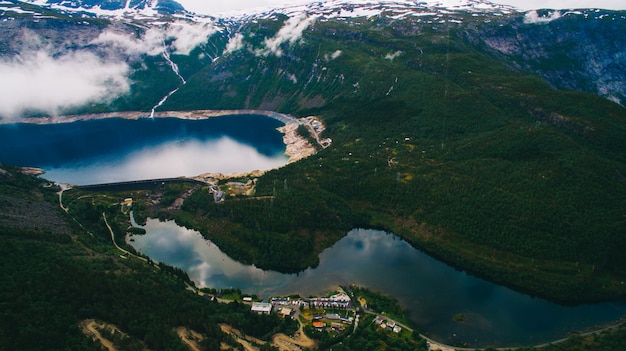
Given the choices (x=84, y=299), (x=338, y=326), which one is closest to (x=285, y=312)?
(x=338, y=326)

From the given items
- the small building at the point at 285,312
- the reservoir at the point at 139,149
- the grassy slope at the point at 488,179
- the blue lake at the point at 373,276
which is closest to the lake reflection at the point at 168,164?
the reservoir at the point at 139,149

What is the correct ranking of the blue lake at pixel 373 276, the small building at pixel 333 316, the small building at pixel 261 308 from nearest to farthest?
1. the blue lake at pixel 373 276
2. the small building at pixel 333 316
3. the small building at pixel 261 308

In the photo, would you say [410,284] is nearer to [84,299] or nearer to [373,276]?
[373,276]

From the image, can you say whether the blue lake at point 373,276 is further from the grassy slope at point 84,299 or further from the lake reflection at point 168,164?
the grassy slope at point 84,299

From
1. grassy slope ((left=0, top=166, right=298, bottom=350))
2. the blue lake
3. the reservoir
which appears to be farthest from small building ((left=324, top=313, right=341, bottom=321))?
the reservoir

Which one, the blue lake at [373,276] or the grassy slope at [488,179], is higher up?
the grassy slope at [488,179]

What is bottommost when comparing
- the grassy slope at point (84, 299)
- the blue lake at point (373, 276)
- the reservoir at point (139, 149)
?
the reservoir at point (139, 149)

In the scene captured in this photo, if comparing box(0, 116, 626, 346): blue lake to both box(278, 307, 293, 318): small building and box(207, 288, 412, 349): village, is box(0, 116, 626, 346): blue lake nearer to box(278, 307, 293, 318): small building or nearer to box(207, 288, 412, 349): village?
box(207, 288, 412, 349): village
